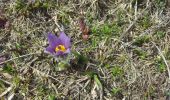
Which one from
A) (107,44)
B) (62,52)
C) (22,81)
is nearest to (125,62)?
(107,44)

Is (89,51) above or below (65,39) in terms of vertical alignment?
below

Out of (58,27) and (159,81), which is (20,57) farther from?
(159,81)

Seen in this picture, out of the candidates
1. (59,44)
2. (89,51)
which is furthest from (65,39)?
(89,51)

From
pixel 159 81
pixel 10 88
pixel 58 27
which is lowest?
pixel 159 81

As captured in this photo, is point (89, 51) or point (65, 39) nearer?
point (65, 39)

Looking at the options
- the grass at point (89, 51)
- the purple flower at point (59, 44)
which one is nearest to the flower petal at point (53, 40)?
the purple flower at point (59, 44)

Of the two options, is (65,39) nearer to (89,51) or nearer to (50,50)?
(50,50)
